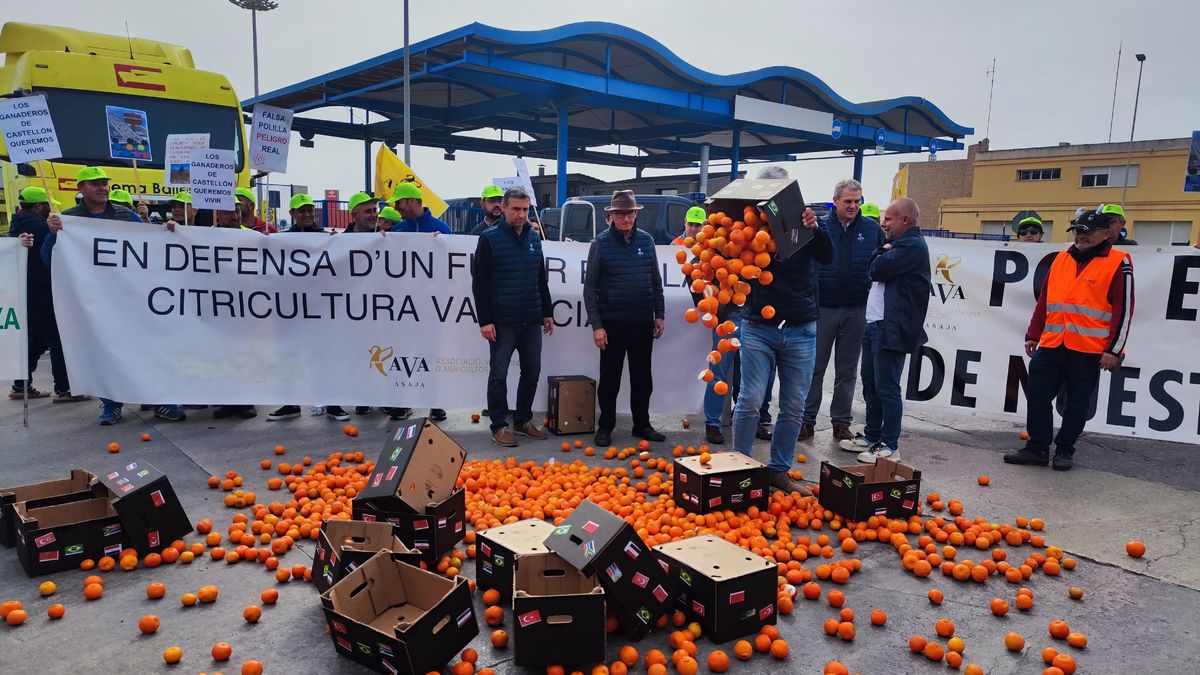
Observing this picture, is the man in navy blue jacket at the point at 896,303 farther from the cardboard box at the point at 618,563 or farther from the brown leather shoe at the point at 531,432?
the cardboard box at the point at 618,563

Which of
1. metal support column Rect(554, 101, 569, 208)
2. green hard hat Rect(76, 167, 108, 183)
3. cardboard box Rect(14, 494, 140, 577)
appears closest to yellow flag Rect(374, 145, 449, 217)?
green hard hat Rect(76, 167, 108, 183)

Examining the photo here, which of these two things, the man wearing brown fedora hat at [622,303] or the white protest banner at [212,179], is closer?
the man wearing brown fedora hat at [622,303]

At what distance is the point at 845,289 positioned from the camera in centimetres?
611

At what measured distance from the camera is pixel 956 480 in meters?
5.43

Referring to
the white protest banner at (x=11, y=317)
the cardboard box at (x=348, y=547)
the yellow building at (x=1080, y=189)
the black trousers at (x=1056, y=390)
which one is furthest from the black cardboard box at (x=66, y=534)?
the yellow building at (x=1080, y=189)

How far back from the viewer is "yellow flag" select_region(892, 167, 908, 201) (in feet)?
30.2

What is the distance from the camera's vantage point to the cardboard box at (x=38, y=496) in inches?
156

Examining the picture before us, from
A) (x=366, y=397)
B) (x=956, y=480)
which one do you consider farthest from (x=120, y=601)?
(x=956, y=480)

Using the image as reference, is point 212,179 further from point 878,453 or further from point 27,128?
point 878,453

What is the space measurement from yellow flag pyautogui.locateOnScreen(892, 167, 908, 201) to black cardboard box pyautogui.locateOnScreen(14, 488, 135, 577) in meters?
8.67

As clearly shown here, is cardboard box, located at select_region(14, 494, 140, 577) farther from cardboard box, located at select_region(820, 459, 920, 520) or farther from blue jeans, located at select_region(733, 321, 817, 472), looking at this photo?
cardboard box, located at select_region(820, 459, 920, 520)

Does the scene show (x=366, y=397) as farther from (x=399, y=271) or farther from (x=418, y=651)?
(x=418, y=651)

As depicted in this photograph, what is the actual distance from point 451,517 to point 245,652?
115 cm

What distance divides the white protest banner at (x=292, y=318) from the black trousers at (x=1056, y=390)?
2.74 m
